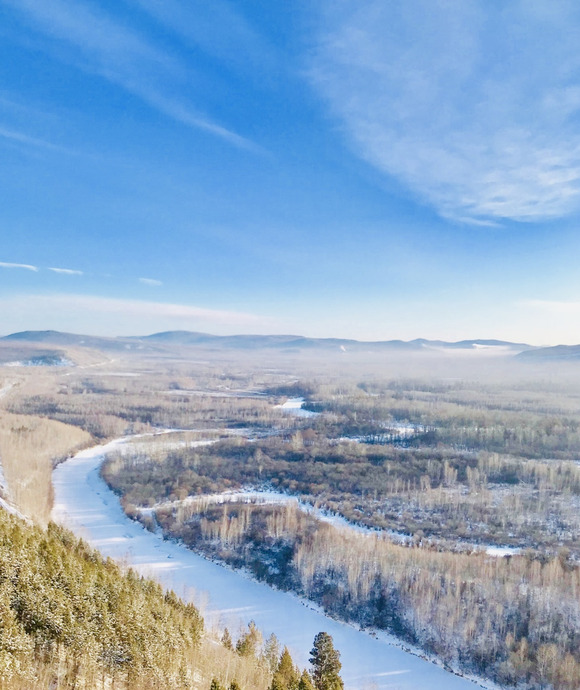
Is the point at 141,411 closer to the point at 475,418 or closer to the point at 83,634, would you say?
the point at 475,418

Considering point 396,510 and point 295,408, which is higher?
point 396,510

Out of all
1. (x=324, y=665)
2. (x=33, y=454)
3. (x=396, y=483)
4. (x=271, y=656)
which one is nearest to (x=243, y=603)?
(x=271, y=656)

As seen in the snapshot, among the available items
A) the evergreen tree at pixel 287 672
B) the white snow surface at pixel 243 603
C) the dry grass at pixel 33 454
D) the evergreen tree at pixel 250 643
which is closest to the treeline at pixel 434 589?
the white snow surface at pixel 243 603

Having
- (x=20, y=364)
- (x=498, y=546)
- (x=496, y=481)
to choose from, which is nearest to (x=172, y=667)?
(x=498, y=546)

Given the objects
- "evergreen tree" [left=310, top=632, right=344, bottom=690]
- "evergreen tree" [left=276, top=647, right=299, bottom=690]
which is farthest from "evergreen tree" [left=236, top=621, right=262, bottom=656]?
"evergreen tree" [left=310, top=632, right=344, bottom=690]

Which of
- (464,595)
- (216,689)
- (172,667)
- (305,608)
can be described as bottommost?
(305,608)

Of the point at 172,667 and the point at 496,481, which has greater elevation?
the point at 172,667

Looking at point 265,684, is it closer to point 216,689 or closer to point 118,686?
point 118,686
